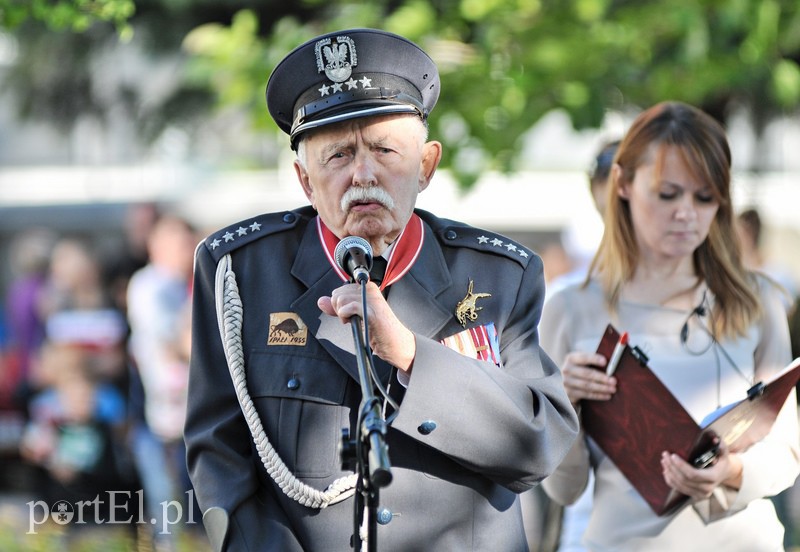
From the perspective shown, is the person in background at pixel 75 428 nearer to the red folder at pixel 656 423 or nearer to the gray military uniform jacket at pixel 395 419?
the red folder at pixel 656 423

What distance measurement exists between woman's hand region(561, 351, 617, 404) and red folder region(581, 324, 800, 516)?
0.03 m

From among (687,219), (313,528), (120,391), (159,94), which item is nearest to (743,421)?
(687,219)

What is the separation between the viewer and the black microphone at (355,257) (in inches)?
109

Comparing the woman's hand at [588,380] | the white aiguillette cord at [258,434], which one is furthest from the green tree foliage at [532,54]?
the white aiguillette cord at [258,434]

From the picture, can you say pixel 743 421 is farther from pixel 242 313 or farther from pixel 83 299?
pixel 83 299

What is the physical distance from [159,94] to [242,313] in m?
8.20

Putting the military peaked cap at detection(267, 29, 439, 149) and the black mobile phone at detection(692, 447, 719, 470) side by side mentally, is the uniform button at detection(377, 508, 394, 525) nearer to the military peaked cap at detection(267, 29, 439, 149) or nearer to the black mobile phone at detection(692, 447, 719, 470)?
the military peaked cap at detection(267, 29, 439, 149)

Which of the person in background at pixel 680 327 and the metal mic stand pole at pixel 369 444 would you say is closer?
the metal mic stand pole at pixel 369 444

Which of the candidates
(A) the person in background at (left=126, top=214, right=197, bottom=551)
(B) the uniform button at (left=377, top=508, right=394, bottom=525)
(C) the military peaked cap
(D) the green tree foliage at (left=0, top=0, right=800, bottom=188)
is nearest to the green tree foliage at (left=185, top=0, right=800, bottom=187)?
(D) the green tree foliage at (left=0, top=0, right=800, bottom=188)

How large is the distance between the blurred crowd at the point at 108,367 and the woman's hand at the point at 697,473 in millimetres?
4459

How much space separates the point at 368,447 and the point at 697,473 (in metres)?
1.54

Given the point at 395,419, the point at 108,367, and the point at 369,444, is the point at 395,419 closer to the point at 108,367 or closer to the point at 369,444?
the point at 369,444

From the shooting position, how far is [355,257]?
9.20 feet

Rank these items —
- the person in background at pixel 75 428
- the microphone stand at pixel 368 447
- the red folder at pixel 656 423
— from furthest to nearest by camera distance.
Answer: the person in background at pixel 75 428 < the red folder at pixel 656 423 < the microphone stand at pixel 368 447
